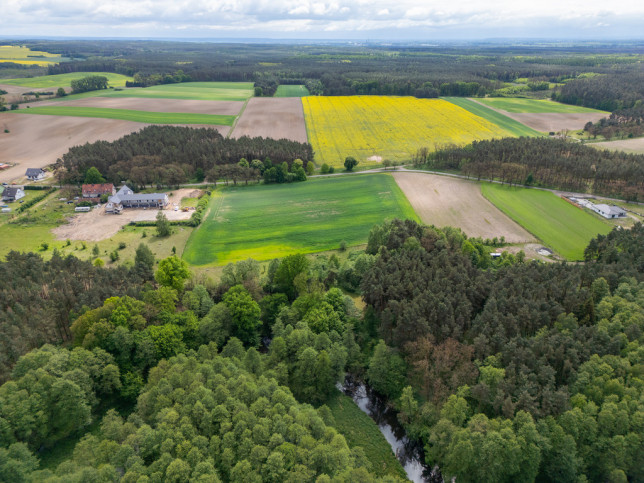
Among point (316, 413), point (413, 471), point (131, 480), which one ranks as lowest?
point (413, 471)

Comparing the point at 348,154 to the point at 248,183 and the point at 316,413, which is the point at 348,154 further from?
the point at 316,413

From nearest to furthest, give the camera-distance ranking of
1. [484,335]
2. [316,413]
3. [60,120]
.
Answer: [316,413] < [484,335] < [60,120]

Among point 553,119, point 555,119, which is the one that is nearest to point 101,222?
point 553,119

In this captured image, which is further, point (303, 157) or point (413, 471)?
point (303, 157)

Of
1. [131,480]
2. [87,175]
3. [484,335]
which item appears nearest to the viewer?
[131,480]

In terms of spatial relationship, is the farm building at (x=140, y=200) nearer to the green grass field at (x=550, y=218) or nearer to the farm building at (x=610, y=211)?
the green grass field at (x=550, y=218)

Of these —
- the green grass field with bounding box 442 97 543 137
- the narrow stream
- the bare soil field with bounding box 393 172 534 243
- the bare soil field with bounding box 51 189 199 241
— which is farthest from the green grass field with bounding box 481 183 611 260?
the bare soil field with bounding box 51 189 199 241

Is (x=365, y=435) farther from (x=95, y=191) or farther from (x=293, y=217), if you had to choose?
(x=95, y=191)

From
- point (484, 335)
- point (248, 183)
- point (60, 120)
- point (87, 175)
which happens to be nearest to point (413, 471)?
point (484, 335)
